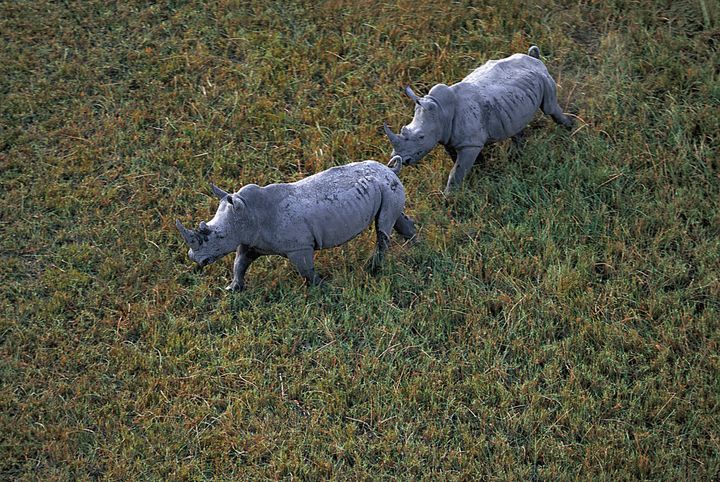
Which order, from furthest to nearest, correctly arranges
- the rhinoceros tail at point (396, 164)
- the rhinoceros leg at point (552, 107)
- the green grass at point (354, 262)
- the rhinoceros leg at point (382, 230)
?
the rhinoceros leg at point (552, 107), the rhinoceros tail at point (396, 164), the rhinoceros leg at point (382, 230), the green grass at point (354, 262)

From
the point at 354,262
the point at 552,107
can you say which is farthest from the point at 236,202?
the point at 552,107

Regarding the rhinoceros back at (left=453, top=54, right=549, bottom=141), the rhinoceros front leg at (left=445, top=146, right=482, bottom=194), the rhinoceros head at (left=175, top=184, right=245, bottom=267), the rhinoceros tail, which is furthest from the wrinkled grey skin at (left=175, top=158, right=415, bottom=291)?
the rhinoceros back at (left=453, top=54, right=549, bottom=141)

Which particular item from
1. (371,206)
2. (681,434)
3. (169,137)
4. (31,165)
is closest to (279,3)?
(169,137)

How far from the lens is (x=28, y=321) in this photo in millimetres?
7789

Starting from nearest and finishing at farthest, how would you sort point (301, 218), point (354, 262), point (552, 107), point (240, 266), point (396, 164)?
point (301, 218) → point (240, 266) → point (354, 262) → point (396, 164) → point (552, 107)

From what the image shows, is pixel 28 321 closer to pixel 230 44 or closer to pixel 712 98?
pixel 230 44

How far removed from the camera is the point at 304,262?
25.5 ft

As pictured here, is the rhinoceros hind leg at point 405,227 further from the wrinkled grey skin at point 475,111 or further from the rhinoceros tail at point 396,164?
the wrinkled grey skin at point 475,111

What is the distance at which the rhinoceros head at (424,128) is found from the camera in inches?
331

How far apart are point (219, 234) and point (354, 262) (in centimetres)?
126

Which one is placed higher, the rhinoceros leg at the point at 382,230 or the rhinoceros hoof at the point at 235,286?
the rhinoceros leg at the point at 382,230

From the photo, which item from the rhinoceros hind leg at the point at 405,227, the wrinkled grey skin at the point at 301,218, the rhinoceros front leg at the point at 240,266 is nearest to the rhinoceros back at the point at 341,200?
the wrinkled grey skin at the point at 301,218

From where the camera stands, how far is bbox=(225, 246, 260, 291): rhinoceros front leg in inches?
311

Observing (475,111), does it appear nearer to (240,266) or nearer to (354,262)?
(354,262)
